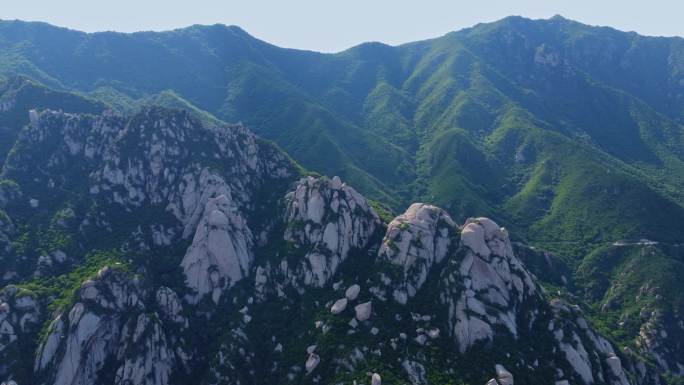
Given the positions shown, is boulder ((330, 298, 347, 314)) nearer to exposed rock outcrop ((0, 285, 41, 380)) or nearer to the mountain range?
the mountain range

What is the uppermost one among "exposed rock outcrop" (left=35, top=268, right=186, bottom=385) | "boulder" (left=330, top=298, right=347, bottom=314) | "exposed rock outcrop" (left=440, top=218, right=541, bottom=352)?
"exposed rock outcrop" (left=440, top=218, right=541, bottom=352)

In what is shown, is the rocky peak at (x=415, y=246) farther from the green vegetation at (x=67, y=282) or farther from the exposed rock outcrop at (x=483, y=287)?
the green vegetation at (x=67, y=282)

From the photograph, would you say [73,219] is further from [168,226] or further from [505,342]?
[505,342]

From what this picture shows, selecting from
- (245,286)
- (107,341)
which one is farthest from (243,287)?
(107,341)

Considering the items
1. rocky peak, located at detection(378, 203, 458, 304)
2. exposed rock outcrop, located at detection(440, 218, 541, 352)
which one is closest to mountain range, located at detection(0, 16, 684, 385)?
exposed rock outcrop, located at detection(440, 218, 541, 352)

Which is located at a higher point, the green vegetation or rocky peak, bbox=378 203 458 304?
rocky peak, bbox=378 203 458 304

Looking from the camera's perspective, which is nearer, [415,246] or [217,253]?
[415,246]

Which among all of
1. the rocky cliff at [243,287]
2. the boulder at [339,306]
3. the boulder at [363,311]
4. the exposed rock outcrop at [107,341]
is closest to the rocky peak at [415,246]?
the rocky cliff at [243,287]

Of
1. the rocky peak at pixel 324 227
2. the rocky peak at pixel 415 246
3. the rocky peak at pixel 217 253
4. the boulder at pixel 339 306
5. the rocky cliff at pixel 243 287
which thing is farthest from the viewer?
the rocky peak at pixel 324 227

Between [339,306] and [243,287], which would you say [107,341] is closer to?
[243,287]

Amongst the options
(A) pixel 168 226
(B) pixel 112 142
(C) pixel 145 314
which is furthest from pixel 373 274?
(B) pixel 112 142

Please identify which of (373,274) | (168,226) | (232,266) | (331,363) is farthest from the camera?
(168,226)
